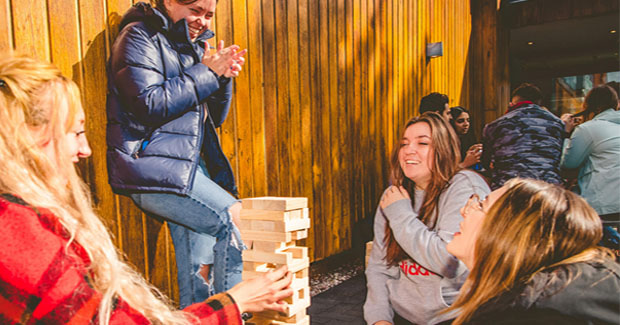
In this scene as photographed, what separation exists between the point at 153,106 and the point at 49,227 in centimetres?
109

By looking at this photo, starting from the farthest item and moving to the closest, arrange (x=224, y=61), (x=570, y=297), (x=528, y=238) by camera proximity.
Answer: (x=224, y=61), (x=528, y=238), (x=570, y=297)

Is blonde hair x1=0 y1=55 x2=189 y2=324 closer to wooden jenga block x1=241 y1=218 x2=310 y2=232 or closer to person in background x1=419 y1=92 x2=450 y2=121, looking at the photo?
wooden jenga block x1=241 y1=218 x2=310 y2=232

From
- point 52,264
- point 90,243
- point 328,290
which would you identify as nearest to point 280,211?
point 90,243

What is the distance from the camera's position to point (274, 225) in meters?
2.10

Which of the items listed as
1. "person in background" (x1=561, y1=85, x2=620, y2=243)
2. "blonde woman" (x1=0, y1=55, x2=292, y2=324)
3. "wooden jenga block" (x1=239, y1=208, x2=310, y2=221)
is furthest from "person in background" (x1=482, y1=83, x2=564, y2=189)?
"blonde woman" (x1=0, y1=55, x2=292, y2=324)

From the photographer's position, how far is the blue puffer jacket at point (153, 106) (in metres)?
2.00

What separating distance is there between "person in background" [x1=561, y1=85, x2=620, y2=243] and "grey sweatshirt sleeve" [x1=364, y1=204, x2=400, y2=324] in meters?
2.88

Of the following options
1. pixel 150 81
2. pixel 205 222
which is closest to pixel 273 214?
pixel 205 222

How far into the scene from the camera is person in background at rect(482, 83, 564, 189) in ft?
12.2

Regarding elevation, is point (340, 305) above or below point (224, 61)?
below

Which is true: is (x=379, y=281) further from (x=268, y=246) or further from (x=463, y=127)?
(x=463, y=127)

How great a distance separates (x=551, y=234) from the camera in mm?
1155

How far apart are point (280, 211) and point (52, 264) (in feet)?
3.92

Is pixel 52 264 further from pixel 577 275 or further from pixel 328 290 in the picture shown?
pixel 328 290
